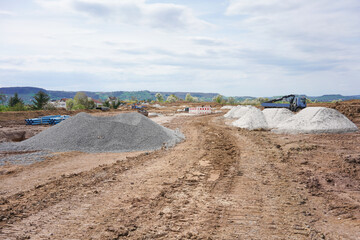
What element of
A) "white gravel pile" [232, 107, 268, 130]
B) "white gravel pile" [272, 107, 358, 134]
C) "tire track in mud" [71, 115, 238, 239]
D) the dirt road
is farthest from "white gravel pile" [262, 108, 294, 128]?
"tire track in mud" [71, 115, 238, 239]

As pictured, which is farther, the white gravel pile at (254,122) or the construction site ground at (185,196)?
the white gravel pile at (254,122)

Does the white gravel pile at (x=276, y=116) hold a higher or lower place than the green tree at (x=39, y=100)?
lower

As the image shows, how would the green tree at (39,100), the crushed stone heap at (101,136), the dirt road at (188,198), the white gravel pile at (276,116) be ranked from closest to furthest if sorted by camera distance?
1. the dirt road at (188,198)
2. the crushed stone heap at (101,136)
3. the white gravel pile at (276,116)
4. the green tree at (39,100)

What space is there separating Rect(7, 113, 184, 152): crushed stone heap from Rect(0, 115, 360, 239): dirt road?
1.62 meters

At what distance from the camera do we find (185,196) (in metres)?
6.07

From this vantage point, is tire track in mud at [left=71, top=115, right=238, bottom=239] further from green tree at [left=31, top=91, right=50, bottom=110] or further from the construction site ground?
green tree at [left=31, top=91, right=50, bottom=110]

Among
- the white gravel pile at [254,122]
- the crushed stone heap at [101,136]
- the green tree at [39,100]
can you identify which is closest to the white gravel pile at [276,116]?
the white gravel pile at [254,122]

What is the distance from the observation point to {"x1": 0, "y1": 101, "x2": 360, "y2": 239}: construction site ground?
4512mm

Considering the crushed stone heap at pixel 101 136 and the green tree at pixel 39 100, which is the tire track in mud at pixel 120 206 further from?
the green tree at pixel 39 100

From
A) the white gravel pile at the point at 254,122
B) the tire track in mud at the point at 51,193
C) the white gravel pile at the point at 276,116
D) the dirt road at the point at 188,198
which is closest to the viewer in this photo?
the dirt road at the point at 188,198

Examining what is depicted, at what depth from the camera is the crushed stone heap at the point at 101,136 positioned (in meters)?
12.0

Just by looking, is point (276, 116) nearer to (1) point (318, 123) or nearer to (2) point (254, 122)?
(2) point (254, 122)

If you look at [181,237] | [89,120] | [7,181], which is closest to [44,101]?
[89,120]

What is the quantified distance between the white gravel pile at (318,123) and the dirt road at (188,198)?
246 inches
